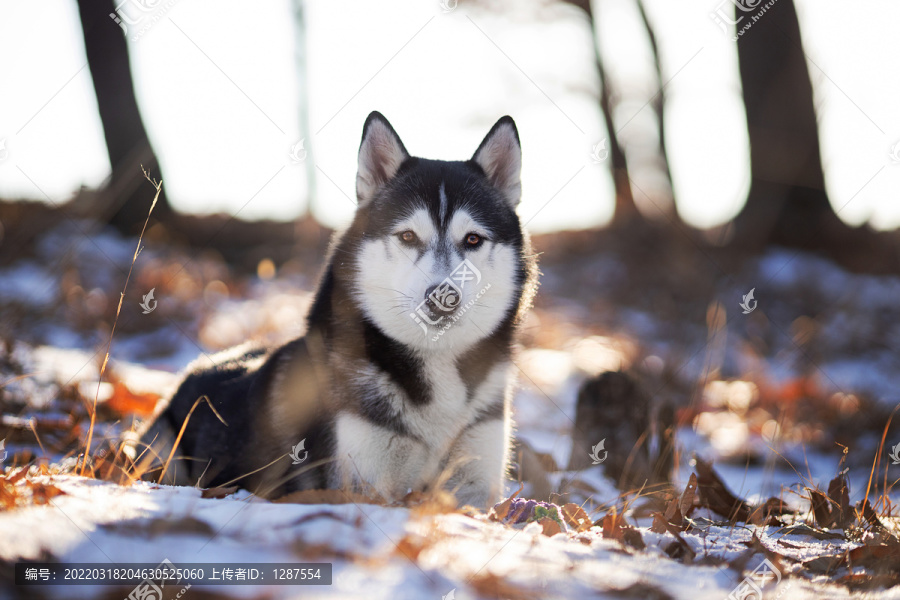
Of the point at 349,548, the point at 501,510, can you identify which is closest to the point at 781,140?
the point at 501,510

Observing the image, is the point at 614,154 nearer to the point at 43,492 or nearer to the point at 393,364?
the point at 393,364

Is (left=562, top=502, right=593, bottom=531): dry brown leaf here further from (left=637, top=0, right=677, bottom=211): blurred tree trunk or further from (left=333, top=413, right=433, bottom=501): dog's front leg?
(left=637, top=0, right=677, bottom=211): blurred tree trunk

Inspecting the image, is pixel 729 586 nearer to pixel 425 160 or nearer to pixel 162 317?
pixel 425 160

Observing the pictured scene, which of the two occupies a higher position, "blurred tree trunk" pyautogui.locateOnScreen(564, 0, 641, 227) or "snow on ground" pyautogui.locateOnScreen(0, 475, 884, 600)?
"blurred tree trunk" pyautogui.locateOnScreen(564, 0, 641, 227)

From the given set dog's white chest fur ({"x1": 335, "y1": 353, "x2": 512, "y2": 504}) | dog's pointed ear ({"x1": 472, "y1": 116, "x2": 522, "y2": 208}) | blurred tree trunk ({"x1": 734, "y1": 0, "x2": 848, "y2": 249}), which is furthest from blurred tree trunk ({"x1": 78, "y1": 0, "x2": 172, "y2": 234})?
blurred tree trunk ({"x1": 734, "y1": 0, "x2": 848, "y2": 249})

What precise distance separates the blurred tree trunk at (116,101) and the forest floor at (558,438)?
0.64 m

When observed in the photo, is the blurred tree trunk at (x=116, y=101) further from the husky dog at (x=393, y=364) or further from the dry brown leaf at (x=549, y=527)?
the dry brown leaf at (x=549, y=527)

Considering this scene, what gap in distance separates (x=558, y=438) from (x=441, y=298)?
3.19m

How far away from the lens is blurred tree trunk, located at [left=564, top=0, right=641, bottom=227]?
50.0ft

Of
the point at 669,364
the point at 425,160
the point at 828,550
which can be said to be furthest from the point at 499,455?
the point at 669,364

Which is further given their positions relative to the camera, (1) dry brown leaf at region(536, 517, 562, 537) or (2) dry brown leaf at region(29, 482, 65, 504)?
(1) dry brown leaf at region(536, 517, 562, 537)

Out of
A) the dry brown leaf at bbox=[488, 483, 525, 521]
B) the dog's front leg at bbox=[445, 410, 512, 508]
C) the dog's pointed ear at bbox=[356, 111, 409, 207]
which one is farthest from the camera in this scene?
the dog's pointed ear at bbox=[356, 111, 409, 207]

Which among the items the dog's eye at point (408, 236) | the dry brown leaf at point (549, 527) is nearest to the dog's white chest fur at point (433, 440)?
the dry brown leaf at point (549, 527)

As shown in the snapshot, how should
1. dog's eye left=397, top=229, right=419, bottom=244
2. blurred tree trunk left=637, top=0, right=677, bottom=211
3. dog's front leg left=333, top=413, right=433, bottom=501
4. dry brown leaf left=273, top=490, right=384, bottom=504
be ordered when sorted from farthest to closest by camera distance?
blurred tree trunk left=637, top=0, right=677, bottom=211
dog's eye left=397, top=229, right=419, bottom=244
dog's front leg left=333, top=413, right=433, bottom=501
dry brown leaf left=273, top=490, right=384, bottom=504
